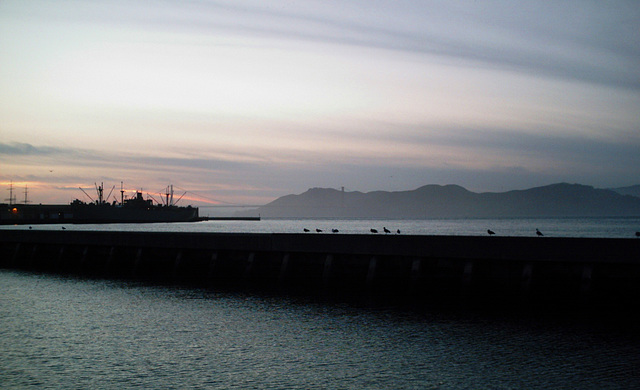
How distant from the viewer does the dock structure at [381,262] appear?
96.9 ft

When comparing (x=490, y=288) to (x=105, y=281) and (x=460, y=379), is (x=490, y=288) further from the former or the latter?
(x=105, y=281)

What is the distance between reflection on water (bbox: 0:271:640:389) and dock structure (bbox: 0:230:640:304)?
3.23m

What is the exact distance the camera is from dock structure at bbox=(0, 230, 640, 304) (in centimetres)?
2955

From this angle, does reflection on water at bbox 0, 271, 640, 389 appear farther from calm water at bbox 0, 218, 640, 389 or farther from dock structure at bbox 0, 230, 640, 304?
dock structure at bbox 0, 230, 640, 304

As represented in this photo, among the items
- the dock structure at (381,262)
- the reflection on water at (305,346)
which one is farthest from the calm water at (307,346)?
the dock structure at (381,262)

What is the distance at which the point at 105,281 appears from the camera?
4459cm

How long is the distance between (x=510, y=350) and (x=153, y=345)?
13100 millimetres

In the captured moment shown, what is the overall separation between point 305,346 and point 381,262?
1441cm

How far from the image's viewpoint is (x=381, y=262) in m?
36.1

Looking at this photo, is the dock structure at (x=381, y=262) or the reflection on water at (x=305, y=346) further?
the dock structure at (x=381, y=262)

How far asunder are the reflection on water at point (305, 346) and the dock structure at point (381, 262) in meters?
3.23

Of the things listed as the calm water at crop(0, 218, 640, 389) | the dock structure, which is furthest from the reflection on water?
the dock structure

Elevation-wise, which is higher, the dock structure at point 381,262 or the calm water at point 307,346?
the dock structure at point 381,262

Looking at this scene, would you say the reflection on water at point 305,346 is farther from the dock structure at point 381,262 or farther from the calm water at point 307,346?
the dock structure at point 381,262
